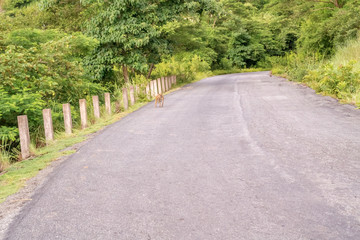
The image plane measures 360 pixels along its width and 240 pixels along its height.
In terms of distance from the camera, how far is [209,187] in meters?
4.44

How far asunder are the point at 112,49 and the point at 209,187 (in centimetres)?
1667

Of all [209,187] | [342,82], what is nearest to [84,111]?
[209,187]

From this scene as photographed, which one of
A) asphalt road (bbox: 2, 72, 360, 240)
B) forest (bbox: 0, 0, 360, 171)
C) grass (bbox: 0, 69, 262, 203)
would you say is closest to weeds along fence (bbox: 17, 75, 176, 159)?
grass (bbox: 0, 69, 262, 203)

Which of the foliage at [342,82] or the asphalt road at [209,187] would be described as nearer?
the asphalt road at [209,187]

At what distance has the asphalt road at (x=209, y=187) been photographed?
335cm

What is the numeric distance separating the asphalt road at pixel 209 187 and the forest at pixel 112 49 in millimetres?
2659

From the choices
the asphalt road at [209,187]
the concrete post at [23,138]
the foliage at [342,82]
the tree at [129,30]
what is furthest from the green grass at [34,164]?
the tree at [129,30]

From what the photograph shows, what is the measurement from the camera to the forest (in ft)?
31.9

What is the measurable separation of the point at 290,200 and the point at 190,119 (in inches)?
253

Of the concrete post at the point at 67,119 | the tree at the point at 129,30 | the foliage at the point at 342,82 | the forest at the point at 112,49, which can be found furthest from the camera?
the tree at the point at 129,30

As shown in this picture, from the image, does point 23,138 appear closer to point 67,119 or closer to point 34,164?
point 34,164

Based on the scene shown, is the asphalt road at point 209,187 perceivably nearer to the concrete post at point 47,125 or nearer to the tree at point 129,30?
the concrete post at point 47,125

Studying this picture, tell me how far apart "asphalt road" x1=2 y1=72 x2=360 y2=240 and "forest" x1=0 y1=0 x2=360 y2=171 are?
2.66 m

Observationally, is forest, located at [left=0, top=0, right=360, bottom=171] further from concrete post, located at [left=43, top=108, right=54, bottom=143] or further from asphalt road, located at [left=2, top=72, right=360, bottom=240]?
asphalt road, located at [left=2, top=72, right=360, bottom=240]
